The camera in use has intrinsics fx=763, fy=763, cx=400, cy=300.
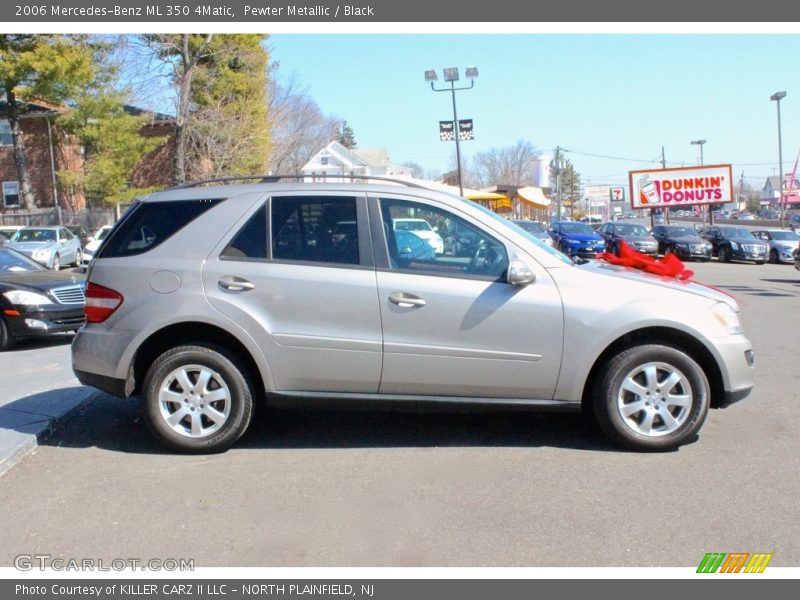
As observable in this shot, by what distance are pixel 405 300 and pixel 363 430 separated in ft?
4.46

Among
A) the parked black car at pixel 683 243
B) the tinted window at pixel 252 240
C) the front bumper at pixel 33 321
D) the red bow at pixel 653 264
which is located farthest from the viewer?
the parked black car at pixel 683 243

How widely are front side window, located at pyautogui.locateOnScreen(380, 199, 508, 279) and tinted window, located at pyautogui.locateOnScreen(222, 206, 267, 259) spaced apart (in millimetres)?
849

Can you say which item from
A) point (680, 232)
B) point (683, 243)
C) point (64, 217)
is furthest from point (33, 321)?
point (64, 217)

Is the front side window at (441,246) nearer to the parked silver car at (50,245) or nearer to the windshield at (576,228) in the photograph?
the parked silver car at (50,245)

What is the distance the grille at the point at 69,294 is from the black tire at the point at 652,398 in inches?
288

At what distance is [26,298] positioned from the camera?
970cm

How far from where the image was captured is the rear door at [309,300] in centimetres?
515

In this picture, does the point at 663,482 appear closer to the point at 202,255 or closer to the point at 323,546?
the point at 323,546

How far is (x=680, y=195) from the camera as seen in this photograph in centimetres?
4319

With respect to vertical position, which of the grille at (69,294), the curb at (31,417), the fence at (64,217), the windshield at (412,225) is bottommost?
the curb at (31,417)

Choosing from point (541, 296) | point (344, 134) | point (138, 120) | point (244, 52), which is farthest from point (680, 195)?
point (344, 134)

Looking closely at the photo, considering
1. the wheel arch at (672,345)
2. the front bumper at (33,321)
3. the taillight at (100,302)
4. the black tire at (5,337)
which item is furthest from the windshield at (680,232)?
the taillight at (100,302)

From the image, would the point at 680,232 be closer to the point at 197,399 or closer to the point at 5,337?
the point at 5,337

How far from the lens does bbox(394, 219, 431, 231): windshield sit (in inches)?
209
